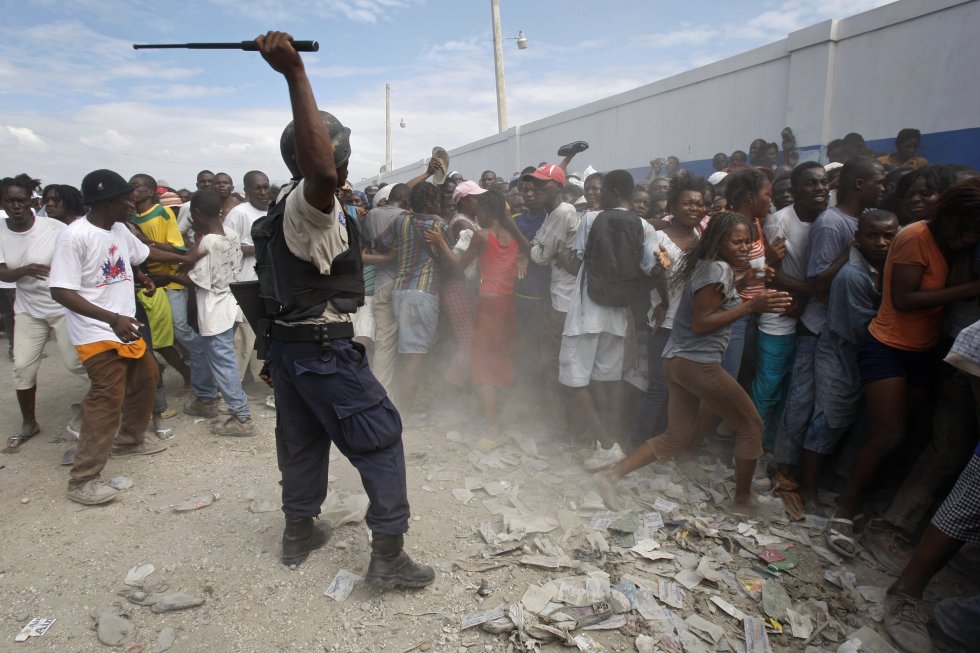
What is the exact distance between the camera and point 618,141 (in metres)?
12.8

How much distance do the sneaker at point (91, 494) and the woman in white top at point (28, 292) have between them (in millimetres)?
1001

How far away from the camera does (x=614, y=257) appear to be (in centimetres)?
392

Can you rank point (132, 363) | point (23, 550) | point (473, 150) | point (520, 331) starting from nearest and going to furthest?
point (23, 550) < point (132, 363) < point (520, 331) < point (473, 150)

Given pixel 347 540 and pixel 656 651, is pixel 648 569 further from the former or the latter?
pixel 347 540

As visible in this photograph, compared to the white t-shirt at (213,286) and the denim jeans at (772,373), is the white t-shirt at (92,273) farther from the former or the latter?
the denim jeans at (772,373)

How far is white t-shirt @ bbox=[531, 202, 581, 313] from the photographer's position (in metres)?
4.38

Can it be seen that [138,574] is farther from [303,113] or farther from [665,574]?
[665,574]

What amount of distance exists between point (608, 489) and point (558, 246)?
1.86m

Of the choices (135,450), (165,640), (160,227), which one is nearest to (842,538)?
(165,640)

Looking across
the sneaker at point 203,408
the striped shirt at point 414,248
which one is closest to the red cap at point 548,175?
the striped shirt at point 414,248

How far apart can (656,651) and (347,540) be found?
1.72 metres

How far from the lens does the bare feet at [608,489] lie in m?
3.56

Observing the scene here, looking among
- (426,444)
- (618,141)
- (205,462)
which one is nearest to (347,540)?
(426,444)

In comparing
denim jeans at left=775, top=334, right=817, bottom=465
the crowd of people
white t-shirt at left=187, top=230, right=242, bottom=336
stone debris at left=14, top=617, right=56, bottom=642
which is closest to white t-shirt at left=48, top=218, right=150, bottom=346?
the crowd of people
